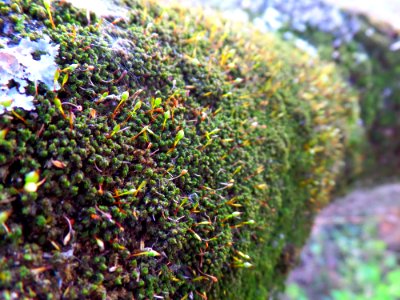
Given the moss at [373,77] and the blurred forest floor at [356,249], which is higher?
the moss at [373,77]

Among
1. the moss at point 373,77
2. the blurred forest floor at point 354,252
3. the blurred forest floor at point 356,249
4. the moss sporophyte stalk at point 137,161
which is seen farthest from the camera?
the blurred forest floor at point 354,252

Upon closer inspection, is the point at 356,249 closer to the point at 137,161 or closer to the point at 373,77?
the point at 373,77

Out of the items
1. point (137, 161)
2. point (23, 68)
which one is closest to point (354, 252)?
point (137, 161)

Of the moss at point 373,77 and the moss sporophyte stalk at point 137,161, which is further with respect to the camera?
the moss at point 373,77

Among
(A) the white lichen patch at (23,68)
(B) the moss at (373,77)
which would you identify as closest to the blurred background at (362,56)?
(B) the moss at (373,77)

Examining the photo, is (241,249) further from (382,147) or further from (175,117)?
(382,147)

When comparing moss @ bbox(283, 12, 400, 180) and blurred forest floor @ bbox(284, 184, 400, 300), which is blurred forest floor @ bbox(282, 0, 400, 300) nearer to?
blurred forest floor @ bbox(284, 184, 400, 300)

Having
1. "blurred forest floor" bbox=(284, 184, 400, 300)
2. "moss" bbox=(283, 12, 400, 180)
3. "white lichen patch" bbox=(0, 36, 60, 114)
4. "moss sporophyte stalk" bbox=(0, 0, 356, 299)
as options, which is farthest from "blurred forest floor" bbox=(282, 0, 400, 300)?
"white lichen patch" bbox=(0, 36, 60, 114)

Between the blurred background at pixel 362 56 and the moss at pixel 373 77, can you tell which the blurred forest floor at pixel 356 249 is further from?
the moss at pixel 373 77

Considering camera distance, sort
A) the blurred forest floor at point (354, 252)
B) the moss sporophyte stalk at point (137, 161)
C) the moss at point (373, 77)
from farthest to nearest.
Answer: the blurred forest floor at point (354, 252)
the moss at point (373, 77)
the moss sporophyte stalk at point (137, 161)
